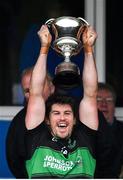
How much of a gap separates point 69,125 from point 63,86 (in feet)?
0.76

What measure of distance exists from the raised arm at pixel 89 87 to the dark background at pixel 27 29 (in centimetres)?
164

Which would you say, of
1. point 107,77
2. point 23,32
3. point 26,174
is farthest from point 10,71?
point 26,174

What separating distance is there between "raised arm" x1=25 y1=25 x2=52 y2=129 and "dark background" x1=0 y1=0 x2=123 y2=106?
170cm

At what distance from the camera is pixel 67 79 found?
506 cm

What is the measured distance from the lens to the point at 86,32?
511 centimetres

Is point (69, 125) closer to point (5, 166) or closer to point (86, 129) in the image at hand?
point (86, 129)

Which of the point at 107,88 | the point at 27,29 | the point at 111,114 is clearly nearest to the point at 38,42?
the point at 27,29

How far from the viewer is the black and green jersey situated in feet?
16.5

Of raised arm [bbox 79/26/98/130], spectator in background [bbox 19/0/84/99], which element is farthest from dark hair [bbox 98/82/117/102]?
raised arm [bbox 79/26/98/130]

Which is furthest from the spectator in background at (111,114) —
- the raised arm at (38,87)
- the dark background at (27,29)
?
the raised arm at (38,87)

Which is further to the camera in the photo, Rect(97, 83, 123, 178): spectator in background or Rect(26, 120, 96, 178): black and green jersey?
Rect(97, 83, 123, 178): spectator in background

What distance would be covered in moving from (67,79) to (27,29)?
1.85 metres

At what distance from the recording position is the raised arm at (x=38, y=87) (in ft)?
16.8

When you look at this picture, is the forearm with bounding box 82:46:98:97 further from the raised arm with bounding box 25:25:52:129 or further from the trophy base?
the raised arm with bounding box 25:25:52:129
